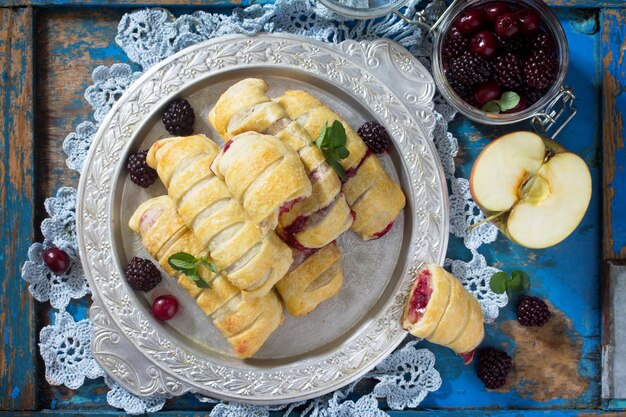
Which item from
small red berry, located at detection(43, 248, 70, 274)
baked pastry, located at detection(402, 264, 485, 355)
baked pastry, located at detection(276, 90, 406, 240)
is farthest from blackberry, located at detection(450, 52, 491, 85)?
small red berry, located at detection(43, 248, 70, 274)

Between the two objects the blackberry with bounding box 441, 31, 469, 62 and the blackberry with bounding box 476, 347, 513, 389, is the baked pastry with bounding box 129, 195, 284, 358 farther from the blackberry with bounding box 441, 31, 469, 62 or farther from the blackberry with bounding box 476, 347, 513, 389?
the blackberry with bounding box 441, 31, 469, 62

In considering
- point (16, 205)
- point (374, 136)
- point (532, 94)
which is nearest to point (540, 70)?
point (532, 94)

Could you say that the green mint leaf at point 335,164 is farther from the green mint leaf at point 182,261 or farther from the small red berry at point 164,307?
the small red berry at point 164,307

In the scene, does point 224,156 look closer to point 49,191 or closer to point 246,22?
point 246,22

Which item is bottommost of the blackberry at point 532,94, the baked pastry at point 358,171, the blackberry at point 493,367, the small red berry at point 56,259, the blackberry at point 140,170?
the blackberry at point 493,367

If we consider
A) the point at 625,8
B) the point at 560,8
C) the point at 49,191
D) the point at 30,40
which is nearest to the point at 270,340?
the point at 49,191

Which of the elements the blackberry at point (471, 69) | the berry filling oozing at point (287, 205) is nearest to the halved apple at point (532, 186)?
the blackberry at point (471, 69)

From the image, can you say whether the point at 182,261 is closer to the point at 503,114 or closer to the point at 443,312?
the point at 443,312
